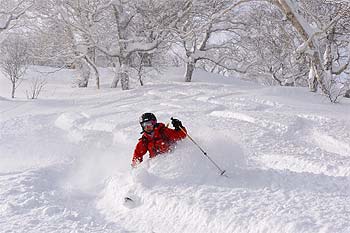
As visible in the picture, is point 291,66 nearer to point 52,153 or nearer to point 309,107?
point 309,107

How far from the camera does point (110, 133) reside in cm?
1155

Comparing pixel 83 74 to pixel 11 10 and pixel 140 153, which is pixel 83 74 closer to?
pixel 11 10

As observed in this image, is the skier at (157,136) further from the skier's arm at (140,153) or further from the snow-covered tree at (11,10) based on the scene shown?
the snow-covered tree at (11,10)

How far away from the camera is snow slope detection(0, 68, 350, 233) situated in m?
4.86

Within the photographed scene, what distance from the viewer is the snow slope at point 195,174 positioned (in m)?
4.86

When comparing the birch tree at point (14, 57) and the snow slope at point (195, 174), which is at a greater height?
the birch tree at point (14, 57)

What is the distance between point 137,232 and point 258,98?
947 cm

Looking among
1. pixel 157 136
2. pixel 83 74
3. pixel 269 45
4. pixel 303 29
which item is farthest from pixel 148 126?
pixel 269 45

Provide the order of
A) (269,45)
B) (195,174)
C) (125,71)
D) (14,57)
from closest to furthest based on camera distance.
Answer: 1. (195,174)
2. (125,71)
3. (14,57)
4. (269,45)

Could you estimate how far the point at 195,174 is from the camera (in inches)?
242

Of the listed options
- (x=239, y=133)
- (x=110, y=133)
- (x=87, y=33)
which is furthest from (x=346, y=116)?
(x=87, y=33)

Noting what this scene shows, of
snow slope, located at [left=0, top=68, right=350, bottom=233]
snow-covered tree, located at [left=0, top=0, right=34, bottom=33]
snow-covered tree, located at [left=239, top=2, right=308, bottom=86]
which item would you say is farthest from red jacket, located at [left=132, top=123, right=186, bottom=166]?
snow-covered tree, located at [left=239, top=2, right=308, bottom=86]

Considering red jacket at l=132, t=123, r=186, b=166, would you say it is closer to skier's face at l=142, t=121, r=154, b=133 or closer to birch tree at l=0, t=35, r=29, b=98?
skier's face at l=142, t=121, r=154, b=133

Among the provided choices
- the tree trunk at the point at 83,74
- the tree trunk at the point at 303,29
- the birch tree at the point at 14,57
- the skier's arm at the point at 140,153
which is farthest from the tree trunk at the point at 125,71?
the skier's arm at the point at 140,153
